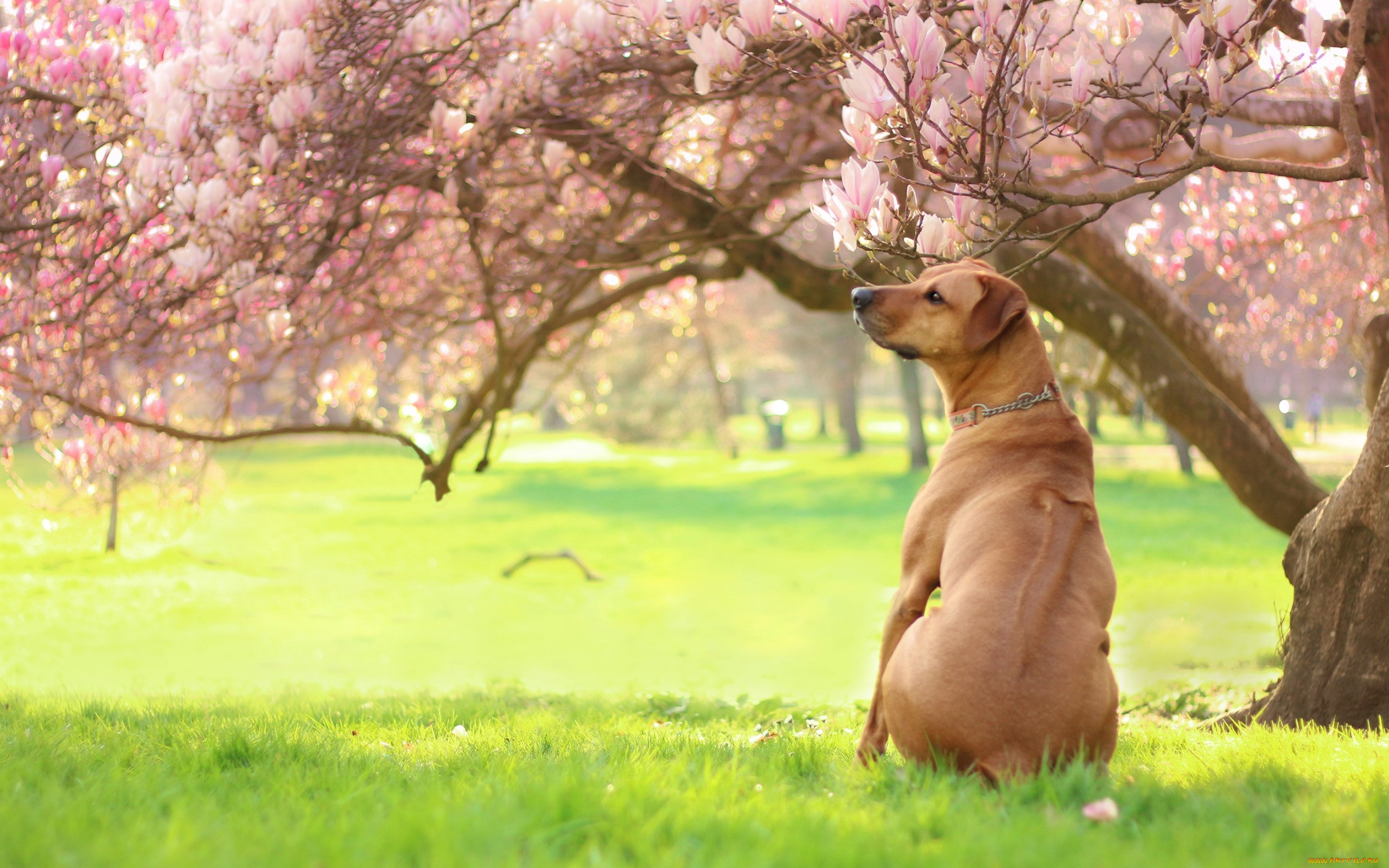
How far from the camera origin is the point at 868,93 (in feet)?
12.9

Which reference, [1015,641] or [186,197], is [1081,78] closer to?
[1015,641]

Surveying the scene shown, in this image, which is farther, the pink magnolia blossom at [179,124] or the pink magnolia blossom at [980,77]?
the pink magnolia blossom at [179,124]

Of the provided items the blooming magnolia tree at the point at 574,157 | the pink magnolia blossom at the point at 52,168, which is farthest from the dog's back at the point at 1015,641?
the pink magnolia blossom at the point at 52,168

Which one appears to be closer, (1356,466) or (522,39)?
(1356,466)

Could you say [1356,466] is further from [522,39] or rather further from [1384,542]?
[522,39]

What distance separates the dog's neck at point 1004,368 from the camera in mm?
4211

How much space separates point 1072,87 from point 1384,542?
2.76 meters

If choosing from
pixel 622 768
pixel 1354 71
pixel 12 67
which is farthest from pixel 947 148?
pixel 12 67

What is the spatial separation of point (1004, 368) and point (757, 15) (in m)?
1.69

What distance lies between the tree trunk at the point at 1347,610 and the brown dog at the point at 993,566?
2.05 metres

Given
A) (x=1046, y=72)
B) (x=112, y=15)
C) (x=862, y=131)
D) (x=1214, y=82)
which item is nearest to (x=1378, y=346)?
(x=1214, y=82)

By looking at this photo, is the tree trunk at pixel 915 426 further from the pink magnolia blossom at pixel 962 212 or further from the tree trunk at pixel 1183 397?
the pink magnolia blossom at pixel 962 212

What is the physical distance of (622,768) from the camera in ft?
12.1

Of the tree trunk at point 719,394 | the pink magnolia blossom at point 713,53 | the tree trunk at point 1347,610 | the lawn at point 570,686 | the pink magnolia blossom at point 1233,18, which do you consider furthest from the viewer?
the tree trunk at point 719,394
